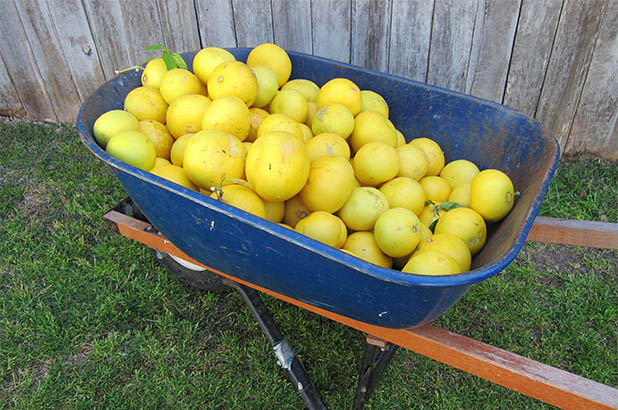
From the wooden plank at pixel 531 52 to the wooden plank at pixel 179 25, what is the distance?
6.85ft

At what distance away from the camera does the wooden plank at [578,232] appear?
1.52 meters

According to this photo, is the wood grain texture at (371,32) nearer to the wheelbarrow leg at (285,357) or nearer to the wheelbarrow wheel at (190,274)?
the wheelbarrow wheel at (190,274)

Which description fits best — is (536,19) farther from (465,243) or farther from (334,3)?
(465,243)

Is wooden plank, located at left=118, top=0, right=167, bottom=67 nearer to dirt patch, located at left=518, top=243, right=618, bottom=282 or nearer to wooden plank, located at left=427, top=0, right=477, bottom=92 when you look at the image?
wooden plank, located at left=427, top=0, right=477, bottom=92

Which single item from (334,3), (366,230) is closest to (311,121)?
(366,230)

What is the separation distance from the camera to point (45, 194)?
3.05 meters

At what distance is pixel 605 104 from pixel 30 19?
13.4 ft

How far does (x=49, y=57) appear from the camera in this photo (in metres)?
3.54

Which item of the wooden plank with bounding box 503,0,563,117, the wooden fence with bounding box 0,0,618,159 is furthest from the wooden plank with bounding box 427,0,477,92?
the wooden plank with bounding box 503,0,563,117

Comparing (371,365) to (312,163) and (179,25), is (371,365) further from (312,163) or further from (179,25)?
(179,25)

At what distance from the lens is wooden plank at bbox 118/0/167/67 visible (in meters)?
3.14

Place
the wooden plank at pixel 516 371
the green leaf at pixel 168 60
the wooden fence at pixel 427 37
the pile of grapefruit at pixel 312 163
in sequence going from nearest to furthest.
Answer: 1. the wooden plank at pixel 516 371
2. the pile of grapefruit at pixel 312 163
3. the green leaf at pixel 168 60
4. the wooden fence at pixel 427 37

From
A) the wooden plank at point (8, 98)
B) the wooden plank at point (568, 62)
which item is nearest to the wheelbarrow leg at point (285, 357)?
the wooden plank at point (568, 62)

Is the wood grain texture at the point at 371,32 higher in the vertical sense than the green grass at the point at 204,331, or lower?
higher
